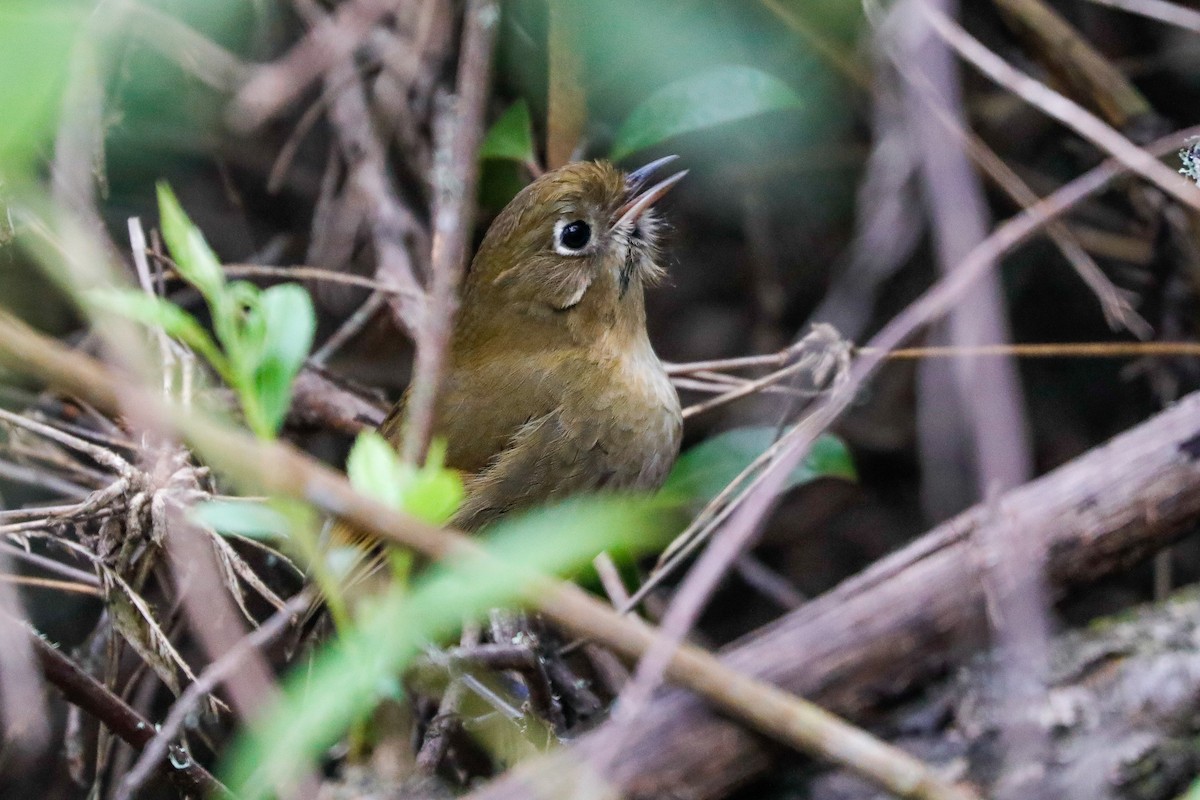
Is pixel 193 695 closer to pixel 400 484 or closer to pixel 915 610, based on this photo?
pixel 400 484

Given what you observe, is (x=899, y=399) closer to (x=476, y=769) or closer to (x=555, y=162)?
(x=555, y=162)

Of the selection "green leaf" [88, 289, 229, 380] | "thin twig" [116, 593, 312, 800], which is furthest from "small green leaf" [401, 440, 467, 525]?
"thin twig" [116, 593, 312, 800]

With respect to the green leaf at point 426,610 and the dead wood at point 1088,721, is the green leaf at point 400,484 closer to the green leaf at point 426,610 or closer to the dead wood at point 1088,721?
the green leaf at point 426,610

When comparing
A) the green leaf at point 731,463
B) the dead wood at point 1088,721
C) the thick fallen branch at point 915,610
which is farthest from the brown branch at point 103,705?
the green leaf at point 731,463

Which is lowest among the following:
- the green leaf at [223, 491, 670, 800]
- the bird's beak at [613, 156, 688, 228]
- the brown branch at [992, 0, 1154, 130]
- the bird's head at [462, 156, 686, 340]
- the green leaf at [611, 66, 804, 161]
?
the green leaf at [223, 491, 670, 800]

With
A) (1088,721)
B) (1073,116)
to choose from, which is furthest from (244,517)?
(1073,116)

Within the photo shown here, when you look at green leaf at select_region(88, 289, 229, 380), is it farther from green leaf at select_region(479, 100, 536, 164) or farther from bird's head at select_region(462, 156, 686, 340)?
green leaf at select_region(479, 100, 536, 164)
